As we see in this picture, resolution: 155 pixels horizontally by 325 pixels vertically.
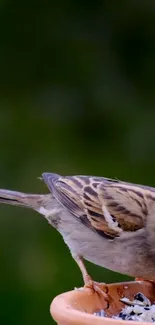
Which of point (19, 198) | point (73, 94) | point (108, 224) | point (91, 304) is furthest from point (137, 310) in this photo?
point (73, 94)

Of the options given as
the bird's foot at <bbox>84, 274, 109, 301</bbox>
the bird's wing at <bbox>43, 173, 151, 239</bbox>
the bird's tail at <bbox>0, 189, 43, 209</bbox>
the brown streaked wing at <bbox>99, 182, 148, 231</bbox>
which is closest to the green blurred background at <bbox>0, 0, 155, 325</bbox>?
the bird's tail at <bbox>0, 189, 43, 209</bbox>

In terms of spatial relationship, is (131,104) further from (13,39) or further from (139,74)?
(13,39)

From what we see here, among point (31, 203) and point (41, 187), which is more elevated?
point (31, 203)

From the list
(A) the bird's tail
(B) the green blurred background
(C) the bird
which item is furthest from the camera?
(B) the green blurred background

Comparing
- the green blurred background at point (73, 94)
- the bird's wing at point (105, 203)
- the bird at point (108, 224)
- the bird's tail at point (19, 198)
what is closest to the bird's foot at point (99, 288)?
the bird at point (108, 224)

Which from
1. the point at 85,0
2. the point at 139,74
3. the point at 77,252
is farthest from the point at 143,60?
the point at 77,252

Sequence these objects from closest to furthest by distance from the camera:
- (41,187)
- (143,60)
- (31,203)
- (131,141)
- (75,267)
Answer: (31,203)
(75,267)
(41,187)
(131,141)
(143,60)

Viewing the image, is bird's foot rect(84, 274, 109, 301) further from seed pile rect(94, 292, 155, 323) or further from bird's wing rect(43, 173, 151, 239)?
bird's wing rect(43, 173, 151, 239)
